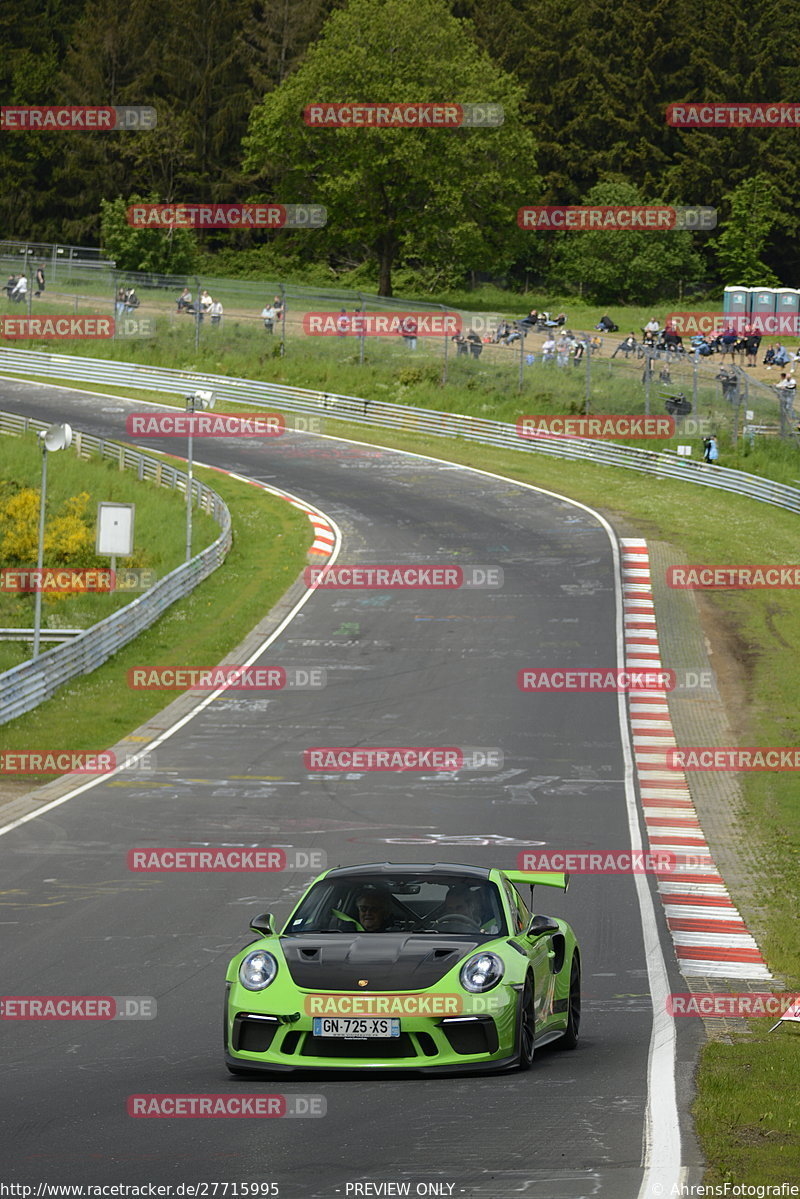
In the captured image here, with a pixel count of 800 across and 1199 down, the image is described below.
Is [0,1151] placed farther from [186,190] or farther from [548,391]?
[186,190]

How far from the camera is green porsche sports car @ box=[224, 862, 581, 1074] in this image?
9.34 m

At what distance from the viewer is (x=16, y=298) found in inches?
3012

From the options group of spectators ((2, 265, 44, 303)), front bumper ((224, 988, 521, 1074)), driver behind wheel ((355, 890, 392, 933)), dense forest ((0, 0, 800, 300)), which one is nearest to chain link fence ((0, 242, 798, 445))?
group of spectators ((2, 265, 44, 303))

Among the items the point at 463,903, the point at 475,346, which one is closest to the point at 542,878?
the point at 463,903

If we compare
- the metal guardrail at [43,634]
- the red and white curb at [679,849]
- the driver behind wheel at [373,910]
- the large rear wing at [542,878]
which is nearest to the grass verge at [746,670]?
the red and white curb at [679,849]

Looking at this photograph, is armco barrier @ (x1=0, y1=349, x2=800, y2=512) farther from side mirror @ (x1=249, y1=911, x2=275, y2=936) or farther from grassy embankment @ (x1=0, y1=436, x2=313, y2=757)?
side mirror @ (x1=249, y1=911, x2=275, y2=936)

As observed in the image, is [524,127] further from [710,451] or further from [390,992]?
[390,992]

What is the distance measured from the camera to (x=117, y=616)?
1476 inches

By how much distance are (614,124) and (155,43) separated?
102 feet

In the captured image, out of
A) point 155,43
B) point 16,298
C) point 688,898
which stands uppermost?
point 155,43

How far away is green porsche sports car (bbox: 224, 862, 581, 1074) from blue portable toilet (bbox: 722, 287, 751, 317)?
260ft

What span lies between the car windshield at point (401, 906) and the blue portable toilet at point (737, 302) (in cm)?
7873

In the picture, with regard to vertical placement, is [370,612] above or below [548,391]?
below

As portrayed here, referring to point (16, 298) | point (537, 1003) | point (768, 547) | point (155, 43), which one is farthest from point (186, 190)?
point (537, 1003)
